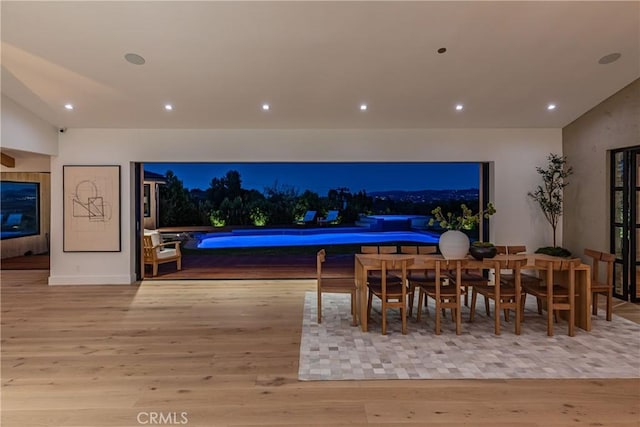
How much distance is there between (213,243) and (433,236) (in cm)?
699

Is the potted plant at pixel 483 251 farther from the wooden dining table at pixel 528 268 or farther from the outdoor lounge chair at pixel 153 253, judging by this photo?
the outdoor lounge chair at pixel 153 253

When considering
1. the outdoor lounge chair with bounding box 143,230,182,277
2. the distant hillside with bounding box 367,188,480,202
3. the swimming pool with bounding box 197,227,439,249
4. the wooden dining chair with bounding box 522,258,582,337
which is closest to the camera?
the wooden dining chair with bounding box 522,258,582,337

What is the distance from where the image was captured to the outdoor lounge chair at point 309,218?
12984mm

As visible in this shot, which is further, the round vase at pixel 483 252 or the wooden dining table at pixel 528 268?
the round vase at pixel 483 252

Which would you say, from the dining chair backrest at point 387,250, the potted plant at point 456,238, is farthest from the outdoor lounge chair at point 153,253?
the potted plant at point 456,238

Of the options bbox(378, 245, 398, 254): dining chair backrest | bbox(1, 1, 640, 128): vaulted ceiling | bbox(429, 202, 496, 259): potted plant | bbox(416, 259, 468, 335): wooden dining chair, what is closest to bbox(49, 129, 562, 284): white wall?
bbox(1, 1, 640, 128): vaulted ceiling

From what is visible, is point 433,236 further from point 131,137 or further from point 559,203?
point 131,137

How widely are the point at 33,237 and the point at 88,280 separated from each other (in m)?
5.11

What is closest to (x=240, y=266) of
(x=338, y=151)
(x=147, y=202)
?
(x=338, y=151)

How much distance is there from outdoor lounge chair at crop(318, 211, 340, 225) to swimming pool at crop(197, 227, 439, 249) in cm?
38

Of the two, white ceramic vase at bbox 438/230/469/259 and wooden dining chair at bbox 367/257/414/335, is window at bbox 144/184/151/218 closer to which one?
wooden dining chair at bbox 367/257/414/335

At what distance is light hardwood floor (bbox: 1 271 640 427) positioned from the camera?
93.5 inches

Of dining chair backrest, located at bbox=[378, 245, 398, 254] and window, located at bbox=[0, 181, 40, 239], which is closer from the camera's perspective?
dining chair backrest, located at bbox=[378, 245, 398, 254]

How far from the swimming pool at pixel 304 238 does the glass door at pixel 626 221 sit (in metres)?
6.41
